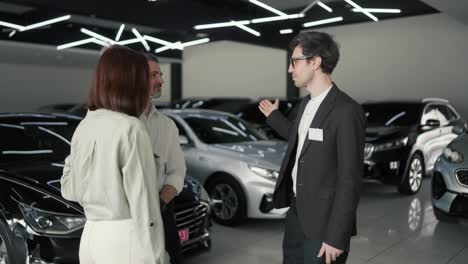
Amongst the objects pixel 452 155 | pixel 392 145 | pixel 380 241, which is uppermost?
pixel 452 155

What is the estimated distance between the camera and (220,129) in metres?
5.43

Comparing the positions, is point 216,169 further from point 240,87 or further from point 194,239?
→ point 240,87

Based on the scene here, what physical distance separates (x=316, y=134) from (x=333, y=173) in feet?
0.57

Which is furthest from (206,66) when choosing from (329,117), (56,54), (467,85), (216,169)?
(329,117)

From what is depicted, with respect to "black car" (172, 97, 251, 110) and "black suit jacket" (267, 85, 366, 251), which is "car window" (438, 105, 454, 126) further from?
"black suit jacket" (267, 85, 366, 251)

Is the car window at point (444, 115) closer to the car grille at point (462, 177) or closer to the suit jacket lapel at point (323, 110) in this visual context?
the car grille at point (462, 177)

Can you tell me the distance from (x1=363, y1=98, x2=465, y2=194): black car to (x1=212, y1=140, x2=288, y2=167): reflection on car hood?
4.98 ft

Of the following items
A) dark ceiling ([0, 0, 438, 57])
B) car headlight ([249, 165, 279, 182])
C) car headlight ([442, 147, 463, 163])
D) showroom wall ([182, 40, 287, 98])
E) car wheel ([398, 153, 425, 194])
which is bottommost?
car wheel ([398, 153, 425, 194])

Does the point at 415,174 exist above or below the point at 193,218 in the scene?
below

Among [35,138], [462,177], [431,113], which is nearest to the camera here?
[35,138]

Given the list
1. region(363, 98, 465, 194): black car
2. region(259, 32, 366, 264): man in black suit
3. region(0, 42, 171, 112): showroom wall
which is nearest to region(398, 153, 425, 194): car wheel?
region(363, 98, 465, 194): black car

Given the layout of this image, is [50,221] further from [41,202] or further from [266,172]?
[266,172]

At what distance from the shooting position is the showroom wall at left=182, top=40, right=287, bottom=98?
15172mm

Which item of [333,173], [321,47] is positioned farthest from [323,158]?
[321,47]
